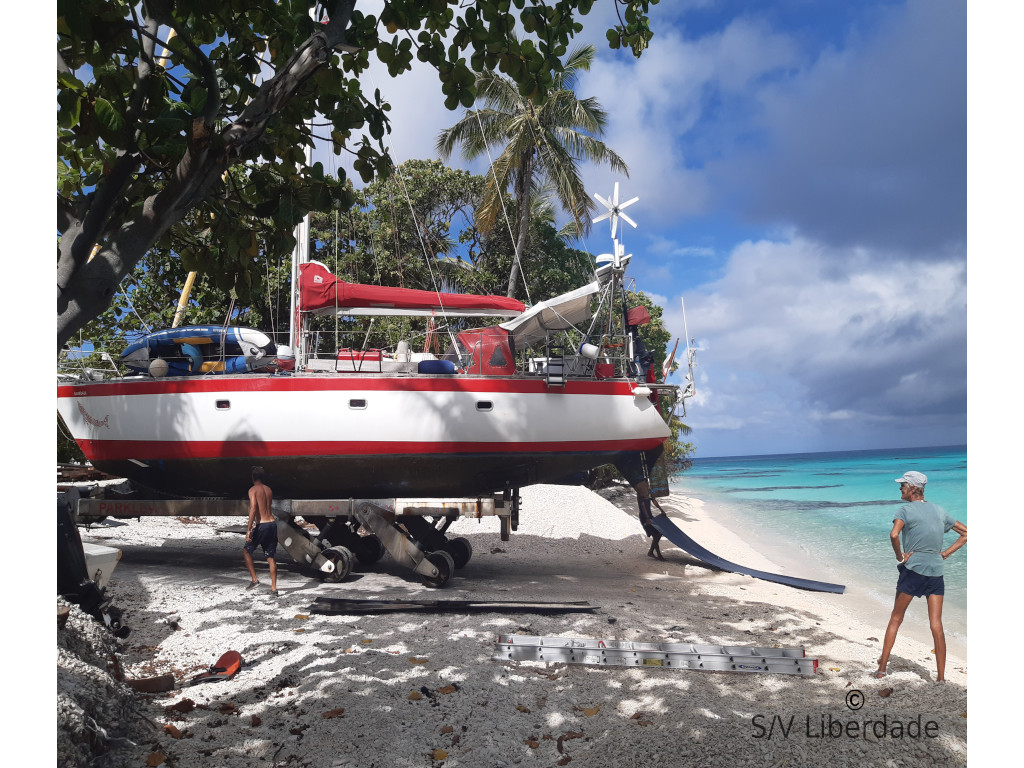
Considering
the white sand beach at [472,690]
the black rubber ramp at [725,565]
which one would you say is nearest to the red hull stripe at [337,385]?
the white sand beach at [472,690]

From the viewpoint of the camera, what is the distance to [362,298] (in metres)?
7.45

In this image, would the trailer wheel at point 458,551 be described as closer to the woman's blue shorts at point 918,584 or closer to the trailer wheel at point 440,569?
the trailer wheel at point 440,569

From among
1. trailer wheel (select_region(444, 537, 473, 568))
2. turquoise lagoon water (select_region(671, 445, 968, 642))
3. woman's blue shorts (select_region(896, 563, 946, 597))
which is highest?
woman's blue shorts (select_region(896, 563, 946, 597))

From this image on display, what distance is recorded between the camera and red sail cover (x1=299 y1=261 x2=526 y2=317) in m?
7.43

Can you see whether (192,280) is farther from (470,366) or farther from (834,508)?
(834,508)

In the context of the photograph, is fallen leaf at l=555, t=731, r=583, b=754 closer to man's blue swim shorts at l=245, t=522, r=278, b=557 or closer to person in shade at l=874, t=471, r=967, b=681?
person in shade at l=874, t=471, r=967, b=681

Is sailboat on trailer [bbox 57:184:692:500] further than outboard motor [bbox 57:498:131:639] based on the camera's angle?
Yes

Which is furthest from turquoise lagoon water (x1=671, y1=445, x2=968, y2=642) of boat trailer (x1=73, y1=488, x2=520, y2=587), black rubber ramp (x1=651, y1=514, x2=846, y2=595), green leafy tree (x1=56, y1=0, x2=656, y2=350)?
boat trailer (x1=73, y1=488, x2=520, y2=587)

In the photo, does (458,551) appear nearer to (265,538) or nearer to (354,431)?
(354,431)

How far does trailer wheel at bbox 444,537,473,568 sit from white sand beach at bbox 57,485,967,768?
1.11 metres

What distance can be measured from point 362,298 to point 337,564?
3.10 metres

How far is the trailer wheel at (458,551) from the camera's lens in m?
7.61

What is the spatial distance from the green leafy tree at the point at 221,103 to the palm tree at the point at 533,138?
394 inches

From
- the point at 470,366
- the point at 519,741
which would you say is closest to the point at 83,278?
the point at 519,741
